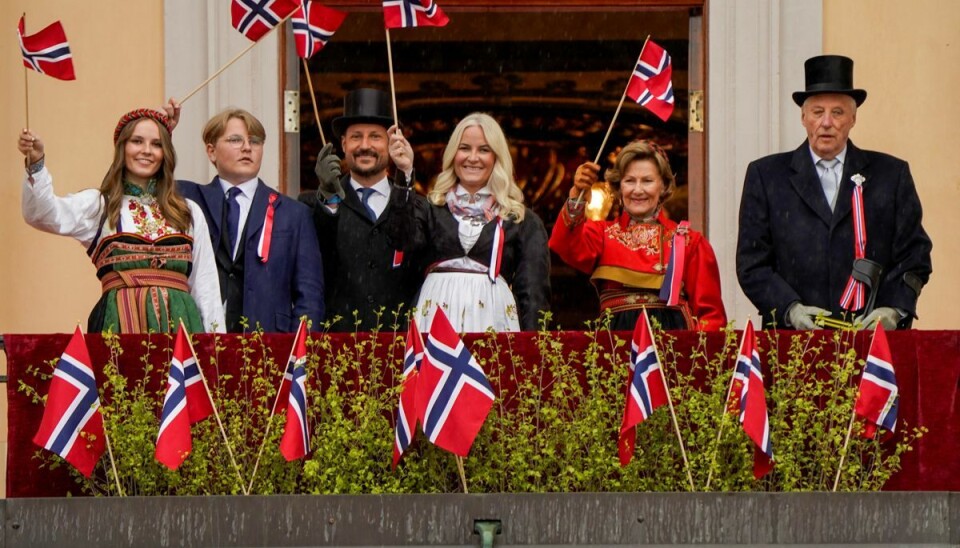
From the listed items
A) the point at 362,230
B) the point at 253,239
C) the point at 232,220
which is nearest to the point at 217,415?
the point at 253,239

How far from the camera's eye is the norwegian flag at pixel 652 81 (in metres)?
10.5

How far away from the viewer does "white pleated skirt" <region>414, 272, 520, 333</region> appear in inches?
377

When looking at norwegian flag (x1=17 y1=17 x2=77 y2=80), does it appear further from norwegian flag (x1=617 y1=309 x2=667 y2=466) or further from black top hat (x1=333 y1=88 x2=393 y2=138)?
norwegian flag (x1=617 y1=309 x2=667 y2=466)

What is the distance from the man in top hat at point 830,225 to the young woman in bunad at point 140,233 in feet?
7.66

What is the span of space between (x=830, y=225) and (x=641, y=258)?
84 cm

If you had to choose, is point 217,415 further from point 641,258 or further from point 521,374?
Answer: point 641,258

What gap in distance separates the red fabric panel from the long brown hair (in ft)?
2.10

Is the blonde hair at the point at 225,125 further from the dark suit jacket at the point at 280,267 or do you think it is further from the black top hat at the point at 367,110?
the black top hat at the point at 367,110

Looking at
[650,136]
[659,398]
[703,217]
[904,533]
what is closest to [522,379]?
[659,398]

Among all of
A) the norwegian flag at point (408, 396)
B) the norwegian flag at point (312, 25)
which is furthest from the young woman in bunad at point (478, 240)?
the norwegian flag at point (312, 25)

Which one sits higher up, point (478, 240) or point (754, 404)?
point (478, 240)

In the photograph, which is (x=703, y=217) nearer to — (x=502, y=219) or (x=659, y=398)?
(x=502, y=219)

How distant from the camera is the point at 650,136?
1568cm

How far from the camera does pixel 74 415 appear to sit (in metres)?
8.56
